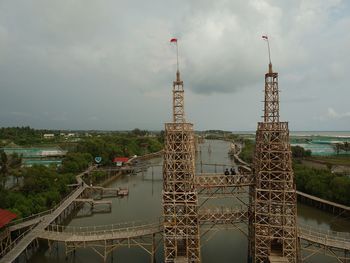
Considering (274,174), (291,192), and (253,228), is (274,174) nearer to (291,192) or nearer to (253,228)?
(291,192)

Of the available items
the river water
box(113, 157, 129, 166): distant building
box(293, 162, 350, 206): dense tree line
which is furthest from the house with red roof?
box(113, 157, 129, 166): distant building

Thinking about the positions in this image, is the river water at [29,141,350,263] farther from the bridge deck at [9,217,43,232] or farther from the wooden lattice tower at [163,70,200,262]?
the wooden lattice tower at [163,70,200,262]

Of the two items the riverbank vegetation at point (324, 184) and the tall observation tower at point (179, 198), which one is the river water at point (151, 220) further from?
the tall observation tower at point (179, 198)

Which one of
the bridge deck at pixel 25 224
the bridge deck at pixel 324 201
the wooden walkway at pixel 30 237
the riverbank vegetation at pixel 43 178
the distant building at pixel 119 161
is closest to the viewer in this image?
the wooden walkway at pixel 30 237

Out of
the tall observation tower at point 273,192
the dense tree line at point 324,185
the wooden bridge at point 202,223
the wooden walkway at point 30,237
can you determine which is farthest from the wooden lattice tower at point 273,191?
the dense tree line at point 324,185

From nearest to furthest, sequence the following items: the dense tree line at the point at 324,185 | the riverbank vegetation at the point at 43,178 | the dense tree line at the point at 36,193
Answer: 1. the dense tree line at the point at 36,193
2. the riverbank vegetation at the point at 43,178
3. the dense tree line at the point at 324,185

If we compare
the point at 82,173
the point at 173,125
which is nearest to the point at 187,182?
the point at 173,125
